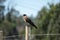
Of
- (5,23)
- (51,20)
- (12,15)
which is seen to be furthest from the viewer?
(12,15)

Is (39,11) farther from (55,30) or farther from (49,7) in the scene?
(55,30)

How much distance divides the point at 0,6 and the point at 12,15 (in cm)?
125

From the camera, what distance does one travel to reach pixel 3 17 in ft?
69.7

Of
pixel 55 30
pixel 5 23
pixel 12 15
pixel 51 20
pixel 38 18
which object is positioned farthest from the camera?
pixel 12 15

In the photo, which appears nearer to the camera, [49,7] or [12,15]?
[49,7]

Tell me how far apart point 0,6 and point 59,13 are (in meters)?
5.75

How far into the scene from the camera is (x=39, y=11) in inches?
762

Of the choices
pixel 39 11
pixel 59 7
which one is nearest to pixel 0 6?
pixel 39 11

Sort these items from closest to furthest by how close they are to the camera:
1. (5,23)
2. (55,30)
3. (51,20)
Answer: (55,30) < (51,20) < (5,23)

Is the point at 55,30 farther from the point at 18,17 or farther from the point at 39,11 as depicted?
the point at 18,17

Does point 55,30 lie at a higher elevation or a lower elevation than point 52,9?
lower

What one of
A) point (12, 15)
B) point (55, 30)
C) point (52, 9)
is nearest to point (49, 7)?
point (52, 9)

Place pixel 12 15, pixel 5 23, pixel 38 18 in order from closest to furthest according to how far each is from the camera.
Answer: pixel 38 18, pixel 5 23, pixel 12 15

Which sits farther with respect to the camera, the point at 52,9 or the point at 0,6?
the point at 0,6
